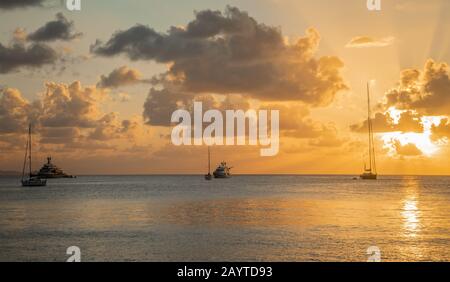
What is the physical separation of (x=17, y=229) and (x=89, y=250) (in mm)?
19689

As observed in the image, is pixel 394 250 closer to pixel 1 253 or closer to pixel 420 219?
pixel 420 219

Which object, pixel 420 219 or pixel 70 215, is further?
pixel 70 215

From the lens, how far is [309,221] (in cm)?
6412

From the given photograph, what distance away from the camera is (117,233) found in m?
52.4

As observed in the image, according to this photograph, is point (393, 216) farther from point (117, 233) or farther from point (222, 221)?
point (117, 233)

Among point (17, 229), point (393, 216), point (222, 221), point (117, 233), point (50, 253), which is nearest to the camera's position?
point (50, 253)
